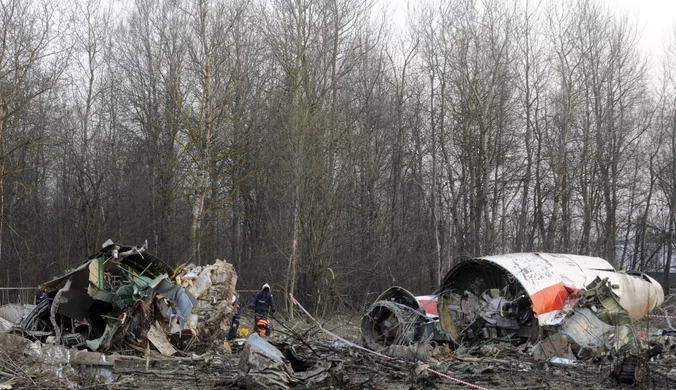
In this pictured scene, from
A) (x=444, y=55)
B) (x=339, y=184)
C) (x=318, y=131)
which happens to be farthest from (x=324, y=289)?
(x=444, y=55)

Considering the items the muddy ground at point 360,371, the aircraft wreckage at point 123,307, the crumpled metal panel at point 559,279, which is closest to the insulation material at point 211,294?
the aircraft wreckage at point 123,307

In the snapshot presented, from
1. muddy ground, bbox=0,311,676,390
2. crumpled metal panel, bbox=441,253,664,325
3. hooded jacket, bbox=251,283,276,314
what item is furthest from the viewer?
hooded jacket, bbox=251,283,276,314

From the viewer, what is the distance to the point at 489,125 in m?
26.9

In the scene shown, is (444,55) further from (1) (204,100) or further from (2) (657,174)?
(2) (657,174)

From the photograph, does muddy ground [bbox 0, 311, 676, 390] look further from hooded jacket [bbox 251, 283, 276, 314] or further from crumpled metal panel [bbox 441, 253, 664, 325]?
hooded jacket [bbox 251, 283, 276, 314]

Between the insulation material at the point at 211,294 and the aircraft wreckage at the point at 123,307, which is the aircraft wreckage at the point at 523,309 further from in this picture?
the aircraft wreckage at the point at 123,307

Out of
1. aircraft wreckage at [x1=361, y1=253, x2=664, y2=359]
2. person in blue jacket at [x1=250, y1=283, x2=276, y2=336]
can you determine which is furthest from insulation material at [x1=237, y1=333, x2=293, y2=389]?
person in blue jacket at [x1=250, y1=283, x2=276, y2=336]

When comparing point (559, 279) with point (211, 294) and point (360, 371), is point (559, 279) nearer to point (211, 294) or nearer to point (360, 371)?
point (360, 371)

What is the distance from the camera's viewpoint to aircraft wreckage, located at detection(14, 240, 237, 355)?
1218 centimetres

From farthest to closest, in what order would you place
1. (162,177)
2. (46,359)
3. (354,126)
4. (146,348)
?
(162,177)
(354,126)
(146,348)
(46,359)

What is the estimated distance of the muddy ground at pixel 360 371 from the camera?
8.66 m

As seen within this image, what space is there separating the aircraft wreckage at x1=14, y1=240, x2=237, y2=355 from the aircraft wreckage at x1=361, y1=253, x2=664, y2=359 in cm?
338

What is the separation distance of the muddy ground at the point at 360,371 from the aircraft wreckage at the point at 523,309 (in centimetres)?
61

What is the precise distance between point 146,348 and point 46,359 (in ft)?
7.79
